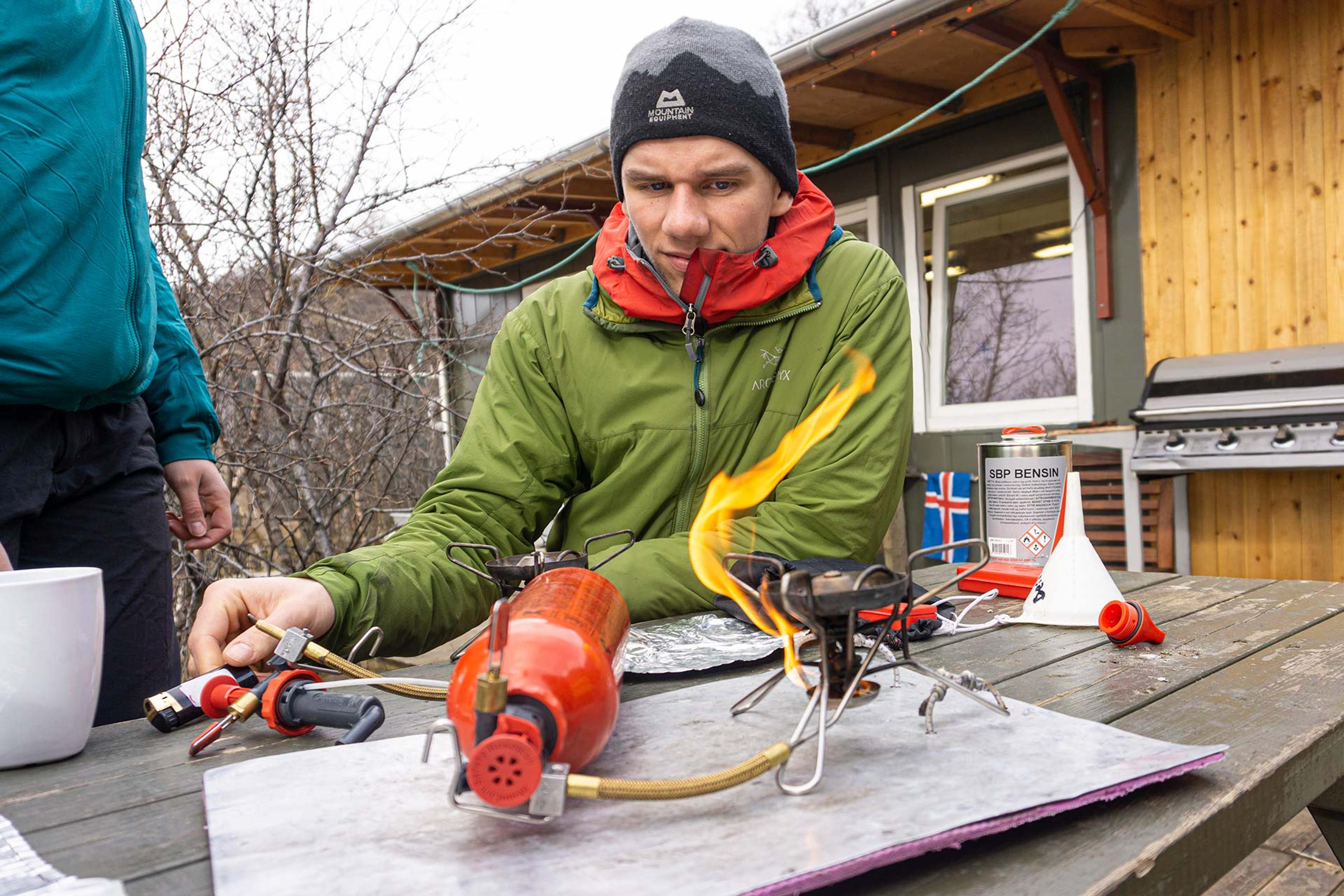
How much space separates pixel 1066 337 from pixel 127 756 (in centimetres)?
547

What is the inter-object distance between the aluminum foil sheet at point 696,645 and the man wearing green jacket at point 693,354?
9.2 inches

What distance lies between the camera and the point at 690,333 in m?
2.06

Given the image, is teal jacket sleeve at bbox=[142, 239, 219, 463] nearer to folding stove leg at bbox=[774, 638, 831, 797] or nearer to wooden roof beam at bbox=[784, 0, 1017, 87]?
folding stove leg at bbox=[774, 638, 831, 797]

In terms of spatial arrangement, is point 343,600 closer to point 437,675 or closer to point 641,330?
point 437,675

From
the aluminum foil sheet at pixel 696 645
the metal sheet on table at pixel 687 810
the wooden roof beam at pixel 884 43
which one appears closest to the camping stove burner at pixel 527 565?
the aluminum foil sheet at pixel 696 645

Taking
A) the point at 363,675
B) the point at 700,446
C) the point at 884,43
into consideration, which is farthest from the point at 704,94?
the point at 884,43

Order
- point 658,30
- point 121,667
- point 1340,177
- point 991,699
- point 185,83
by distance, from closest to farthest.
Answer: point 991,699, point 121,667, point 658,30, point 185,83, point 1340,177

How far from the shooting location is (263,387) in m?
4.46

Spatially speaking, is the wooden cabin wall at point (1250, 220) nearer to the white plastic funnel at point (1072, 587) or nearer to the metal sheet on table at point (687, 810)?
the white plastic funnel at point (1072, 587)

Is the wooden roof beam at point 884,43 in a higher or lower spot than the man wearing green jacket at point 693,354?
higher

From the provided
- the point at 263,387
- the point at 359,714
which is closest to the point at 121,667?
the point at 359,714

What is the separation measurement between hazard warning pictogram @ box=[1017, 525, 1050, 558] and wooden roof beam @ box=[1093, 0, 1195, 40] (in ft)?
11.2

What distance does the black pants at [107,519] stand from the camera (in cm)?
163

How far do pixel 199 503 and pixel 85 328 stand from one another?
2.01 feet
